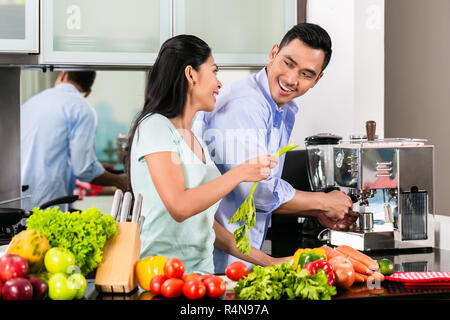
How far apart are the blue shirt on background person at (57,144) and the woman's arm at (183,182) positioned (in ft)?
4.09

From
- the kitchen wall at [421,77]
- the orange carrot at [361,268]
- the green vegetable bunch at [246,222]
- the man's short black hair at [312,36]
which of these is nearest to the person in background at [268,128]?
the man's short black hair at [312,36]

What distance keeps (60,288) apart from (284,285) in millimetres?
529

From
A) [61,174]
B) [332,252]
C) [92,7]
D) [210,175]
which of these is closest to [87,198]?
[61,174]

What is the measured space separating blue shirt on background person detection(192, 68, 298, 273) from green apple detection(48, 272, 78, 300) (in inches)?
37.8

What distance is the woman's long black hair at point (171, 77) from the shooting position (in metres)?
1.92

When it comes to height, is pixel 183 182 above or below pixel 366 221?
above

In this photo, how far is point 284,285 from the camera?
141 centimetres

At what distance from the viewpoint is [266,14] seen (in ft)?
9.45

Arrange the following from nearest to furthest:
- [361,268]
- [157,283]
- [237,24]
Answer: [157,283]
[361,268]
[237,24]

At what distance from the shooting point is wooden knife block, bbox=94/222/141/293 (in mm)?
1475

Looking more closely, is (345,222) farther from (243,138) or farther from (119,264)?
(119,264)

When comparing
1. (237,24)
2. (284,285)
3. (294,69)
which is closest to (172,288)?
(284,285)

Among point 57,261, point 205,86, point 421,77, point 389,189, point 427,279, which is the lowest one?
point 427,279

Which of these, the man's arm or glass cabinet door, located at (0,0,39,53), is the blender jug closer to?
the man's arm
